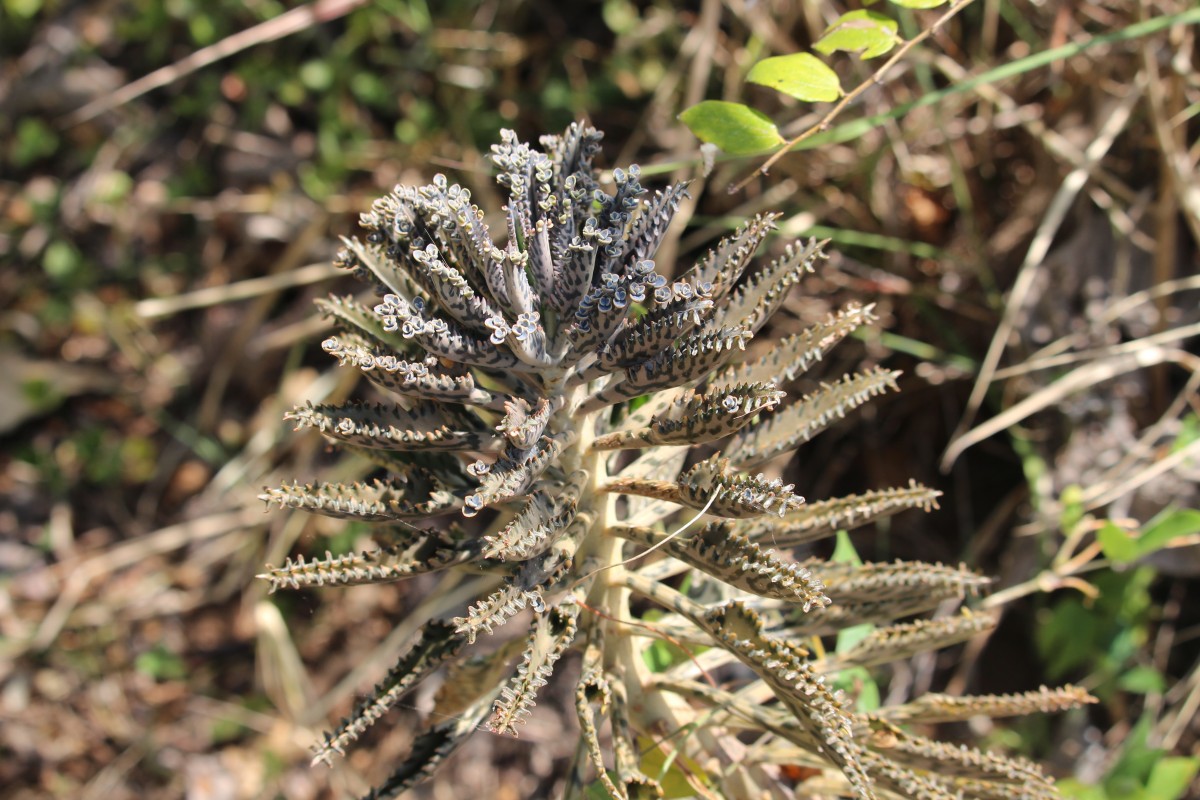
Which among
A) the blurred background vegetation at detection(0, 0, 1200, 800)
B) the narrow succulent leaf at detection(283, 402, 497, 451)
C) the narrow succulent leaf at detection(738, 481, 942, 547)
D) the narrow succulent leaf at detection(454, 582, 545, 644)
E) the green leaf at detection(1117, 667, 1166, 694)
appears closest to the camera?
the narrow succulent leaf at detection(454, 582, 545, 644)

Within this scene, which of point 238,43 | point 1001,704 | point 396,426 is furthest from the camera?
point 238,43

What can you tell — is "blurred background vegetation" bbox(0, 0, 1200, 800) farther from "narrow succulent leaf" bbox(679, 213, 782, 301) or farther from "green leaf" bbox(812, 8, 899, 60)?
"narrow succulent leaf" bbox(679, 213, 782, 301)

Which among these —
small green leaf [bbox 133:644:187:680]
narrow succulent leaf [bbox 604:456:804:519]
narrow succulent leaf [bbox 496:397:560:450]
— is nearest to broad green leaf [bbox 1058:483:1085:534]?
narrow succulent leaf [bbox 604:456:804:519]

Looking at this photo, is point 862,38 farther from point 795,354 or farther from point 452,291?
point 452,291

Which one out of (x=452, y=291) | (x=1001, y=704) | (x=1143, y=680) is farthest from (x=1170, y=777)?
(x=452, y=291)

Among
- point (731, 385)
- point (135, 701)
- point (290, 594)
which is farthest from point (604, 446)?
point (135, 701)

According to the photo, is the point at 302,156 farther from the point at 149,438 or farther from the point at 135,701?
the point at 135,701
